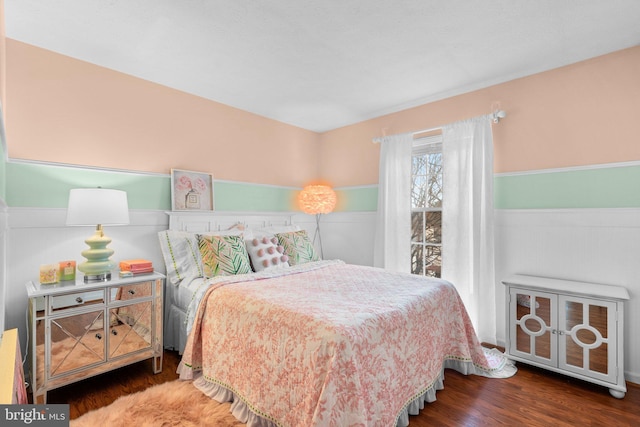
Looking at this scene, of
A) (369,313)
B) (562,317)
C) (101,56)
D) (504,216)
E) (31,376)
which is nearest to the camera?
(369,313)

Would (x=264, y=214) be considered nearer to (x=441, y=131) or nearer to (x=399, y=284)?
(x=399, y=284)

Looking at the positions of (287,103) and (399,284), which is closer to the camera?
(399,284)

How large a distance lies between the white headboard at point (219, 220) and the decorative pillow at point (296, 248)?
555 mm

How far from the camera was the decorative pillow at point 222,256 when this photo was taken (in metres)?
2.55

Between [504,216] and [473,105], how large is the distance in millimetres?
1150

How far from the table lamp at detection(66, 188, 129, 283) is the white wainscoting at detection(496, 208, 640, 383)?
10.8 ft

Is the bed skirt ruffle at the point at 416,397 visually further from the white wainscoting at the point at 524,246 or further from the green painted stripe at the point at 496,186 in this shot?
the green painted stripe at the point at 496,186

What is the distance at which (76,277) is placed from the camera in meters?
2.23

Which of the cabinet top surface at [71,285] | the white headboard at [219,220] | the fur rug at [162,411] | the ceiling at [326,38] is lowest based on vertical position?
the fur rug at [162,411]

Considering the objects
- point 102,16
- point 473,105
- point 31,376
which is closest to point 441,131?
point 473,105

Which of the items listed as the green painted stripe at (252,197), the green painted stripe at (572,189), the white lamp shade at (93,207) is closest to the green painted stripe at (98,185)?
the green painted stripe at (252,197)

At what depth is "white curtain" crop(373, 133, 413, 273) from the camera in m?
3.42

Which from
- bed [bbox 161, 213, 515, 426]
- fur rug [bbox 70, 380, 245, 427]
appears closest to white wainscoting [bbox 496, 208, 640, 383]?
bed [bbox 161, 213, 515, 426]

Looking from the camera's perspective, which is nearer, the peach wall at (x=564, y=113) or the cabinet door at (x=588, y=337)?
the cabinet door at (x=588, y=337)
